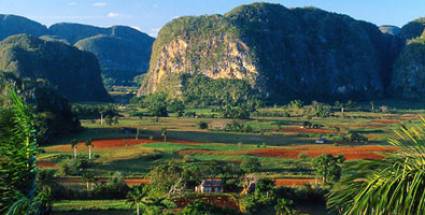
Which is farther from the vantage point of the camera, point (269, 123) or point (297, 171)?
point (269, 123)

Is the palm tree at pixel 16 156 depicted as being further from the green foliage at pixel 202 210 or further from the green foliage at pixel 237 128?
the green foliage at pixel 237 128

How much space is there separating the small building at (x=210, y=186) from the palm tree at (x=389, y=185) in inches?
1553

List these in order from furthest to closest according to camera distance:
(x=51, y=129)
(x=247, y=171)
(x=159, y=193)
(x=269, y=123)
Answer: (x=269, y=123) < (x=51, y=129) < (x=247, y=171) < (x=159, y=193)

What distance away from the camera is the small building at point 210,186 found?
44.3 meters

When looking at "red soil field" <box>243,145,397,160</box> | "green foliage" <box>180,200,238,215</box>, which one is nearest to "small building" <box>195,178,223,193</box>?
"green foliage" <box>180,200,238,215</box>

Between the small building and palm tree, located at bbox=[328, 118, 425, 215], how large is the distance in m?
39.5

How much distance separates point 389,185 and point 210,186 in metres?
40.2

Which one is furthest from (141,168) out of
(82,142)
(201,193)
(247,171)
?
(82,142)

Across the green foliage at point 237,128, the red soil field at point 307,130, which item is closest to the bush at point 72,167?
the green foliage at point 237,128

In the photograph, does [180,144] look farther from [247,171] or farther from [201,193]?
[201,193]

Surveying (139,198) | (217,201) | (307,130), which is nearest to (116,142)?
(217,201)

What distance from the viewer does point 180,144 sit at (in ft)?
254

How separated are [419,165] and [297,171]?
173ft

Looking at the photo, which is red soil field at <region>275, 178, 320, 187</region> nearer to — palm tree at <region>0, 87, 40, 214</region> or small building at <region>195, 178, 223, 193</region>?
small building at <region>195, 178, 223, 193</region>
